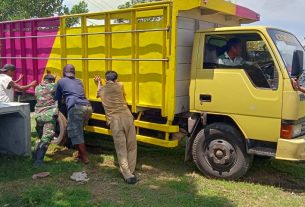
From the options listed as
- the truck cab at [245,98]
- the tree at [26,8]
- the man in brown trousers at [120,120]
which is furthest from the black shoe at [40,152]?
the tree at [26,8]

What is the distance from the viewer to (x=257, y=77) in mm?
5527

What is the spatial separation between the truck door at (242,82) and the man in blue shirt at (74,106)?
2036 millimetres

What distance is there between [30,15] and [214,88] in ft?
84.5

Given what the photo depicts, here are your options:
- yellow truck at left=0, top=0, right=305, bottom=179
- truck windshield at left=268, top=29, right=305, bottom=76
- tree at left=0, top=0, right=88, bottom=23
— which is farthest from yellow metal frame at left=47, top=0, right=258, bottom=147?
tree at left=0, top=0, right=88, bottom=23

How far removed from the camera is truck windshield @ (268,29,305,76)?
546 cm

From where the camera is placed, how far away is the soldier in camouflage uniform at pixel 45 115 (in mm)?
6574

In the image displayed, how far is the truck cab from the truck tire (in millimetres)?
2650

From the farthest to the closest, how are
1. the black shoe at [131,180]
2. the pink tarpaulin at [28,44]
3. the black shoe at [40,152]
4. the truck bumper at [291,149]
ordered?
1. the pink tarpaulin at [28,44]
2. the black shoe at [40,152]
3. the black shoe at [131,180]
4. the truck bumper at [291,149]

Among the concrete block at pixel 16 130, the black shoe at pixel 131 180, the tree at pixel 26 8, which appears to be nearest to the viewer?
the black shoe at pixel 131 180

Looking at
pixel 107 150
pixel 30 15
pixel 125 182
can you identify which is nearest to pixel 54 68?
pixel 107 150

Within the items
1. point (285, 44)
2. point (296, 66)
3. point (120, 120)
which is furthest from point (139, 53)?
point (296, 66)

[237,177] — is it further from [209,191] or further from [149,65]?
[149,65]

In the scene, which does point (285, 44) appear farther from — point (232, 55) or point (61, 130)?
point (61, 130)

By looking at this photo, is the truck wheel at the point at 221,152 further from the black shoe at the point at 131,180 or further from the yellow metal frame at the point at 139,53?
the black shoe at the point at 131,180
